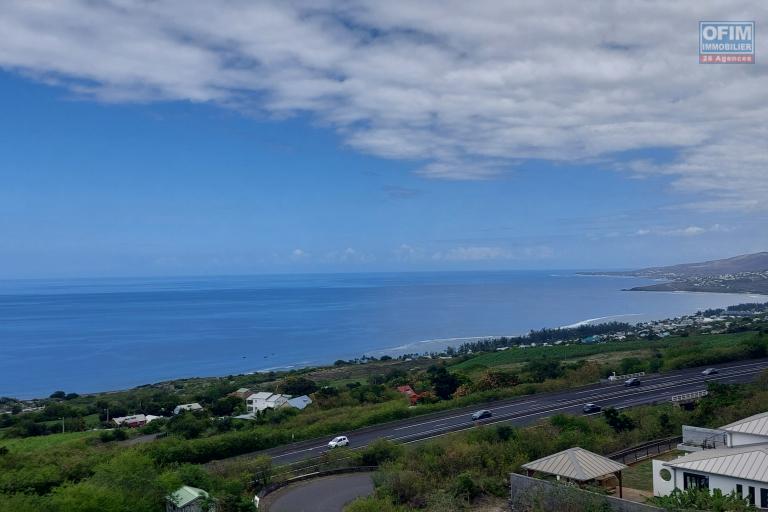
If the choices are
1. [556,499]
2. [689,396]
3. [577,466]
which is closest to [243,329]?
[689,396]

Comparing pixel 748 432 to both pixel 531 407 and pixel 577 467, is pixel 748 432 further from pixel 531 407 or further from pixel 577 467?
pixel 531 407

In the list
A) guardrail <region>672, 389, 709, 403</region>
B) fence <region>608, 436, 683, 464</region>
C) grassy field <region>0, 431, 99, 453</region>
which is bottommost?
grassy field <region>0, 431, 99, 453</region>

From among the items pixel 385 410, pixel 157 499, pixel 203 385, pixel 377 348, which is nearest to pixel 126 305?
pixel 377 348

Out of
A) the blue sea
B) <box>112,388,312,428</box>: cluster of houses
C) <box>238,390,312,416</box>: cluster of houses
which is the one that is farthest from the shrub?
the blue sea

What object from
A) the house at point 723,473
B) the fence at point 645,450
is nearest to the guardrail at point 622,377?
the fence at point 645,450

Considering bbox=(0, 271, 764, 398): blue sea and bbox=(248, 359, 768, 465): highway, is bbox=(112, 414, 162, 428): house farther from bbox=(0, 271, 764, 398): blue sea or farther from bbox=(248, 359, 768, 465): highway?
bbox=(0, 271, 764, 398): blue sea

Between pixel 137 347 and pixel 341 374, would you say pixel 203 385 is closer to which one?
pixel 341 374

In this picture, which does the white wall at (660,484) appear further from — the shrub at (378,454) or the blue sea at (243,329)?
the blue sea at (243,329)
